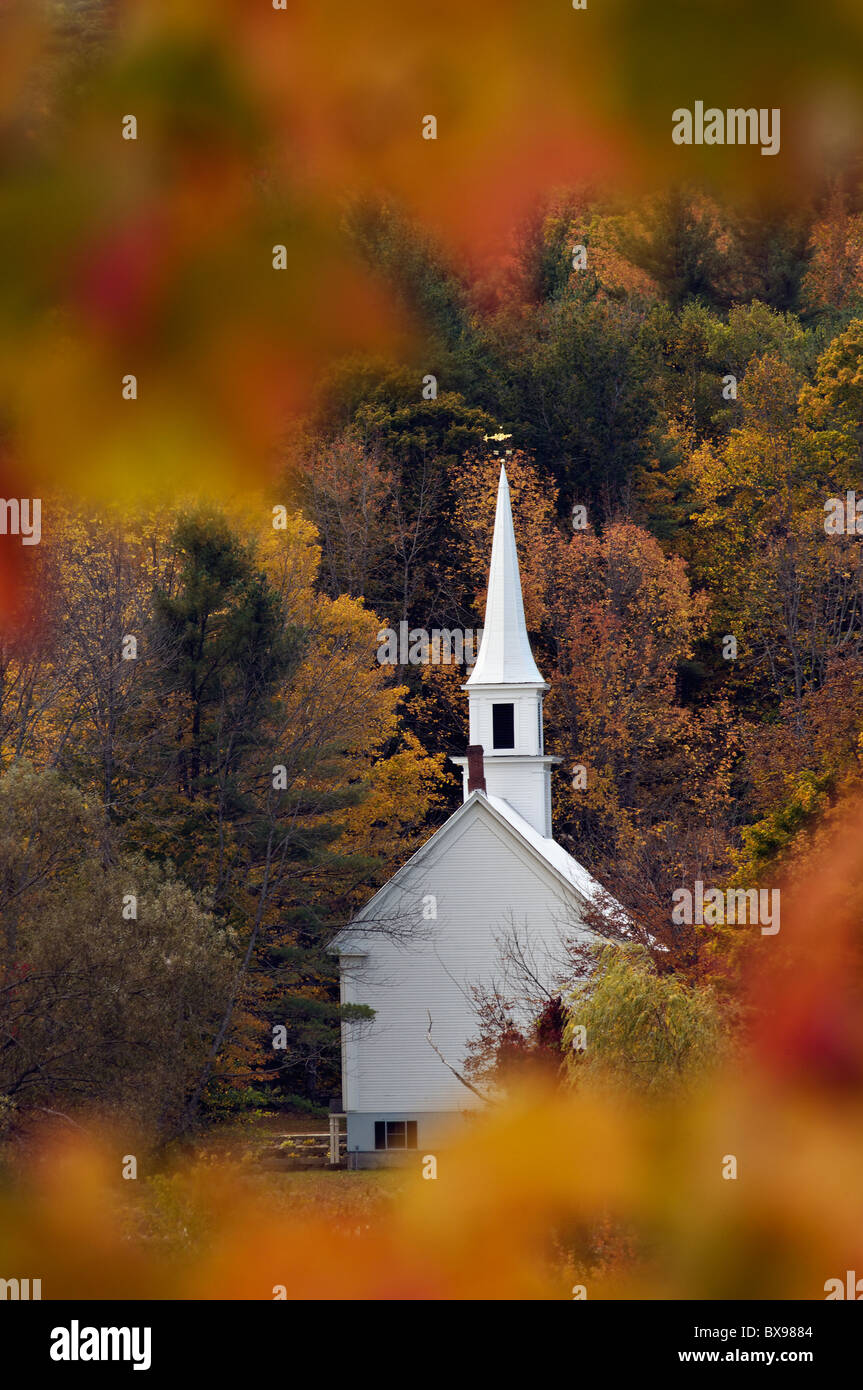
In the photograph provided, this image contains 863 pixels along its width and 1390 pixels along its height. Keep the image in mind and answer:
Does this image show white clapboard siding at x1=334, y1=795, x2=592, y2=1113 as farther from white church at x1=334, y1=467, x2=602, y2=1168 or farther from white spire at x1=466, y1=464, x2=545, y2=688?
white spire at x1=466, y1=464, x2=545, y2=688

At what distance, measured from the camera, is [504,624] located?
4784 centimetres

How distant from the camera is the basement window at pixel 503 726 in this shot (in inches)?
1768

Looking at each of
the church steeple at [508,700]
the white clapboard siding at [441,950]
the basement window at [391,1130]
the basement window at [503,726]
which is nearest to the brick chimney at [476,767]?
the church steeple at [508,700]

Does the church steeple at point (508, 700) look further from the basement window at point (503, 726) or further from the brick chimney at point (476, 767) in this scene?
the brick chimney at point (476, 767)

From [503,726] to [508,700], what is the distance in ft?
2.45

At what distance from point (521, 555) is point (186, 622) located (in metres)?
22.7

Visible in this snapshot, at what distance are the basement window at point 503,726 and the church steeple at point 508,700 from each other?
0.09 feet

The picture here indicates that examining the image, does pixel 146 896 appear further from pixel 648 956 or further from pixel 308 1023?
pixel 308 1023

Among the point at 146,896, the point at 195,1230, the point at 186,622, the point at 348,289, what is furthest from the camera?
the point at 186,622

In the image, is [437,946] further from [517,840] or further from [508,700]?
[508,700]

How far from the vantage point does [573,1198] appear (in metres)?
1.07

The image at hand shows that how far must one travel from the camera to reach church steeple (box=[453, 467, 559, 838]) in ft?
143

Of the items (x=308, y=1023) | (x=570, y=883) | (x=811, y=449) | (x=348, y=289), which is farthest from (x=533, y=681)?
(x=348, y=289)

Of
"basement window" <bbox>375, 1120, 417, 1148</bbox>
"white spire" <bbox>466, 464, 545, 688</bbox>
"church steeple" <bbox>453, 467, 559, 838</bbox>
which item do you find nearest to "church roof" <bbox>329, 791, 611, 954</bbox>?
"church steeple" <bbox>453, 467, 559, 838</bbox>
